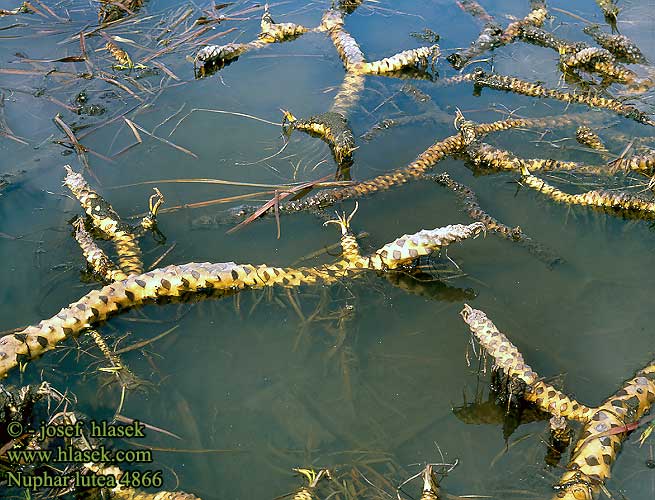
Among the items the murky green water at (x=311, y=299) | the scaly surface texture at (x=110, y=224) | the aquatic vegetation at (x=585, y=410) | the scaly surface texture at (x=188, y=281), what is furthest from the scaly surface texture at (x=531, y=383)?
the scaly surface texture at (x=110, y=224)

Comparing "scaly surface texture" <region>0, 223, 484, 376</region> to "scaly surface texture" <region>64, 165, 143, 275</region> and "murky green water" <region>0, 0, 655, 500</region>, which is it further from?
"scaly surface texture" <region>64, 165, 143, 275</region>

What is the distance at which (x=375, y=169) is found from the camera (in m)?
4.71

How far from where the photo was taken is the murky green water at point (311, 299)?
9.71 ft

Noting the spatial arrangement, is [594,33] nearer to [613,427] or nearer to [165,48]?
[165,48]

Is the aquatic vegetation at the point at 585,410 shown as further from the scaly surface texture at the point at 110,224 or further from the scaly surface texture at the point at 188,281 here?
the scaly surface texture at the point at 110,224

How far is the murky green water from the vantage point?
2961 millimetres

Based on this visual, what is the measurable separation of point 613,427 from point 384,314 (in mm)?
1357

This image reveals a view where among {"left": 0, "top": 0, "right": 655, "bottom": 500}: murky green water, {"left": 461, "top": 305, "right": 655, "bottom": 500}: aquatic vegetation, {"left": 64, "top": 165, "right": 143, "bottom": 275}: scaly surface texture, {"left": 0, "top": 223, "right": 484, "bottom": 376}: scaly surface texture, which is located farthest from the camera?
{"left": 64, "top": 165, "right": 143, "bottom": 275}: scaly surface texture

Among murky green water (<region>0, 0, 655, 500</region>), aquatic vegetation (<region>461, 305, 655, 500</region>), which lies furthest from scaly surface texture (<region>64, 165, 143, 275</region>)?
aquatic vegetation (<region>461, 305, 655, 500</region>)

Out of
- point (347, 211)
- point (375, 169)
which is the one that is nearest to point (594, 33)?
point (375, 169)

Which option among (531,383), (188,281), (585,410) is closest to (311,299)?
(188,281)

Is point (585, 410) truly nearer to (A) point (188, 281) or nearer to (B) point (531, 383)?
(B) point (531, 383)

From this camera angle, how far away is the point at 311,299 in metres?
3.67

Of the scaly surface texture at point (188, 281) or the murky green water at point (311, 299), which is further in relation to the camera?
the scaly surface texture at point (188, 281)
